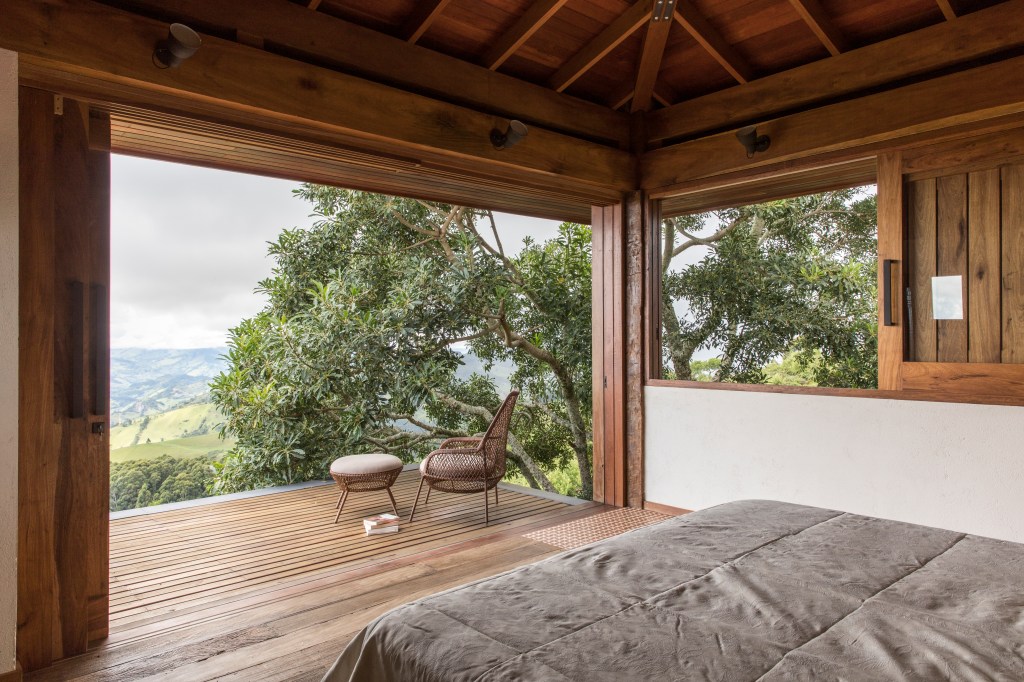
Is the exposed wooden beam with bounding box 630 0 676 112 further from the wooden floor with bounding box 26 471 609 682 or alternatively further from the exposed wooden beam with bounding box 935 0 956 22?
the wooden floor with bounding box 26 471 609 682

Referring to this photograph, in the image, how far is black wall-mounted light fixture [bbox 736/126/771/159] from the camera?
13.1ft

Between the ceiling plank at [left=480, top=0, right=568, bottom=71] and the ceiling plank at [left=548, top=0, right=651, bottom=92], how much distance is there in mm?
421

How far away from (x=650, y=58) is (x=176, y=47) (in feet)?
9.12

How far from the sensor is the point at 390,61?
3.48 m

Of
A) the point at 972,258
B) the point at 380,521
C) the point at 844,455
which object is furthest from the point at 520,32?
the point at 380,521

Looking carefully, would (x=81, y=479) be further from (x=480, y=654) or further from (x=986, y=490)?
(x=986, y=490)

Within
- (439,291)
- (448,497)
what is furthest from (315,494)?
(439,291)

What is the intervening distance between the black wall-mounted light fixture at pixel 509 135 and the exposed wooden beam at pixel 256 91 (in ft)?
0.14

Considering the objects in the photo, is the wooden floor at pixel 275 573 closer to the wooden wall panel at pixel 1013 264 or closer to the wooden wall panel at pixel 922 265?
the wooden wall panel at pixel 922 265

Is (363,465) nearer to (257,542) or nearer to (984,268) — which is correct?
(257,542)

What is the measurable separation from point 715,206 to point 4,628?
179 inches

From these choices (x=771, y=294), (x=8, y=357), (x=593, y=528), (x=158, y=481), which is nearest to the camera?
(x=8, y=357)

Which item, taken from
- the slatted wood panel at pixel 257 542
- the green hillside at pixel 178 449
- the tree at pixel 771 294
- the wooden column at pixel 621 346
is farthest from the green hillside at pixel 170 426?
the tree at pixel 771 294

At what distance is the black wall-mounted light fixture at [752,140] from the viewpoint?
3995 millimetres
